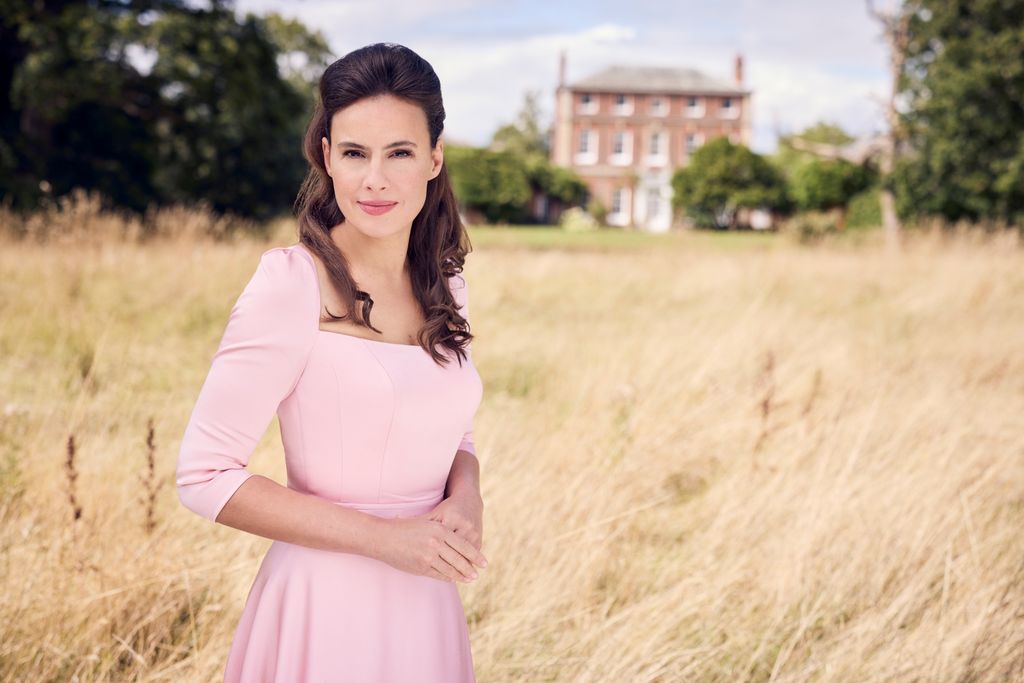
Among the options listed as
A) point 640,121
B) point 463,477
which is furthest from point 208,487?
point 640,121

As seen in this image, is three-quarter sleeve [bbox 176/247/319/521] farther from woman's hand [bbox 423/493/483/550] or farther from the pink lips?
woman's hand [bbox 423/493/483/550]

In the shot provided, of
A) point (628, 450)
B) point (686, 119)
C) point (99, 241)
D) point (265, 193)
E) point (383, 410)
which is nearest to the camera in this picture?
point (383, 410)

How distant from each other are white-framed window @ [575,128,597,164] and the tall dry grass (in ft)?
162

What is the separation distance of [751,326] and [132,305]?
15.5 feet

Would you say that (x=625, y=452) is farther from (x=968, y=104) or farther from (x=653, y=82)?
(x=653, y=82)

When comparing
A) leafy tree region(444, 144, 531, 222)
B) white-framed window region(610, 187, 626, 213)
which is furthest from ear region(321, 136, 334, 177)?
white-framed window region(610, 187, 626, 213)

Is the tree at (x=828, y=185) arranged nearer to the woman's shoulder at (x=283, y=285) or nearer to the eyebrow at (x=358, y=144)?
the eyebrow at (x=358, y=144)

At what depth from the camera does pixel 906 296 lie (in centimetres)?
927

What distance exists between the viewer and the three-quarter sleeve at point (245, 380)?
4.09 feet

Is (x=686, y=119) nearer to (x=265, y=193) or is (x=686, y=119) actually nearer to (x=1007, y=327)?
(x=265, y=193)

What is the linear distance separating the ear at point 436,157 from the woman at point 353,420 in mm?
22

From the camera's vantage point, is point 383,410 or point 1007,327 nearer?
point 383,410

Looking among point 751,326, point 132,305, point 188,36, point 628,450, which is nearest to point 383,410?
point 628,450

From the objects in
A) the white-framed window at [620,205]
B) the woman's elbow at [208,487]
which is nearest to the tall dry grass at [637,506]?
the woman's elbow at [208,487]
